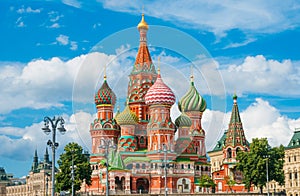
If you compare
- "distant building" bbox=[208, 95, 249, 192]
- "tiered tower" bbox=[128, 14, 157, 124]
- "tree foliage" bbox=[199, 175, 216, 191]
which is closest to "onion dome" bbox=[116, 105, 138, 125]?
"tiered tower" bbox=[128, 14, 157, 124]

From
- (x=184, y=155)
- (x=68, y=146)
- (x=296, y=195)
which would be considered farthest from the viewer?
(x=296, y=195)

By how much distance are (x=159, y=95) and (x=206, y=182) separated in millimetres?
17905

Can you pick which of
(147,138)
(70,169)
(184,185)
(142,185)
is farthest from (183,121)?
(70,169)

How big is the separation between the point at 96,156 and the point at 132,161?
8408 millimetres

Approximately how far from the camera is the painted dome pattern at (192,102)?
4284 inches

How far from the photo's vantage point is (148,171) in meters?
97.9

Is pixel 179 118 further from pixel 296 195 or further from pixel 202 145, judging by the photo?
pixel 296 195

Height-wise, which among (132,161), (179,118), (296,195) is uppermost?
(179,118)

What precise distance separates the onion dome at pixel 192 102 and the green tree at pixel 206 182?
16181 mm

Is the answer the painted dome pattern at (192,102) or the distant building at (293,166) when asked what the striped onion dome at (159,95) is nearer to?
the painted dome pattern at (192,102)

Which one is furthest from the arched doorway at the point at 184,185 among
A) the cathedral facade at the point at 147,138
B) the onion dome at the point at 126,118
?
the onion dome at the point at 126,118

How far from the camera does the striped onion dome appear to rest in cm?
9844

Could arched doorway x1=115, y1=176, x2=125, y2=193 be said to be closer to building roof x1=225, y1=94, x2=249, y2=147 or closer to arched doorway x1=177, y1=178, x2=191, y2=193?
arched doorway x1=177, y1=178, x2=191, y2=193

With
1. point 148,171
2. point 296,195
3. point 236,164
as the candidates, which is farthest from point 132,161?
point 296,195
